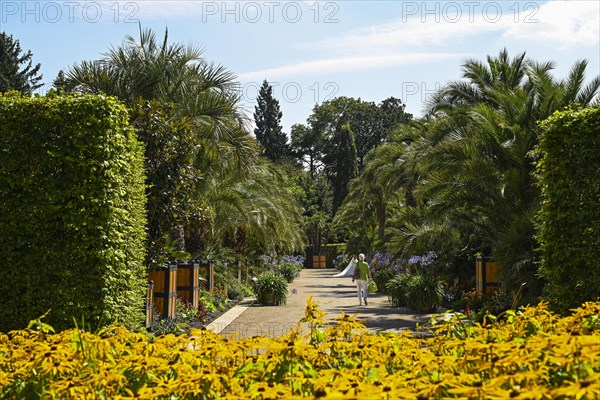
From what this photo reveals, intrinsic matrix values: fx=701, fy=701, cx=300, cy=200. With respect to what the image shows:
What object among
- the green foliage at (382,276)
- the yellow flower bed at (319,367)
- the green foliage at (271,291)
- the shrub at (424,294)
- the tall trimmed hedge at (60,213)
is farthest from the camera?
the green foliage at (382,276)

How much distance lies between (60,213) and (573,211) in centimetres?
635

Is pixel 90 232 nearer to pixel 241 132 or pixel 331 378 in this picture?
pixel 331 378

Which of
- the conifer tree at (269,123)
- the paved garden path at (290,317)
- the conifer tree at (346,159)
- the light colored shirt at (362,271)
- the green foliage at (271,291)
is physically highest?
the conifer tree at (269,123)

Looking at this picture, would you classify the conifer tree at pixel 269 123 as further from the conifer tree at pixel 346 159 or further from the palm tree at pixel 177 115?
the palm tree at pixel 177 115

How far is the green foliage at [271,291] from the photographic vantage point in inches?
813

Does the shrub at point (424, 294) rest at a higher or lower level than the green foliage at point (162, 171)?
lower

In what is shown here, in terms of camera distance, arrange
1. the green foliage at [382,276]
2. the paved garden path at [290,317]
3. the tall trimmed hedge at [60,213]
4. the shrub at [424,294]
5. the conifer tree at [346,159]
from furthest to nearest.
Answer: the conifer tree at [346,159] < the green foliage at [382,276] < the shrub at [424,294] < the paved garden path at [290,317] < the tall trimmed hedge at [60,213]

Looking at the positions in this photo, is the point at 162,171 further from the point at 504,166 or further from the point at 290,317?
the point at 504,166

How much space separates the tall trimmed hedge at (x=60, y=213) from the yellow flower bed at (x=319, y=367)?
12.4 feet

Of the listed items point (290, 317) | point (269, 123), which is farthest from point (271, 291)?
point (269, 123)

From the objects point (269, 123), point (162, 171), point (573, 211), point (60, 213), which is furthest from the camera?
point (269, 123)

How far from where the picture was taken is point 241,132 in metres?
18.7

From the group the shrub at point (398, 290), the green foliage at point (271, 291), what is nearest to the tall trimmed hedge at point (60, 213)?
the shrub at point (398, 290)

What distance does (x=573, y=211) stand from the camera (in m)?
8.96
